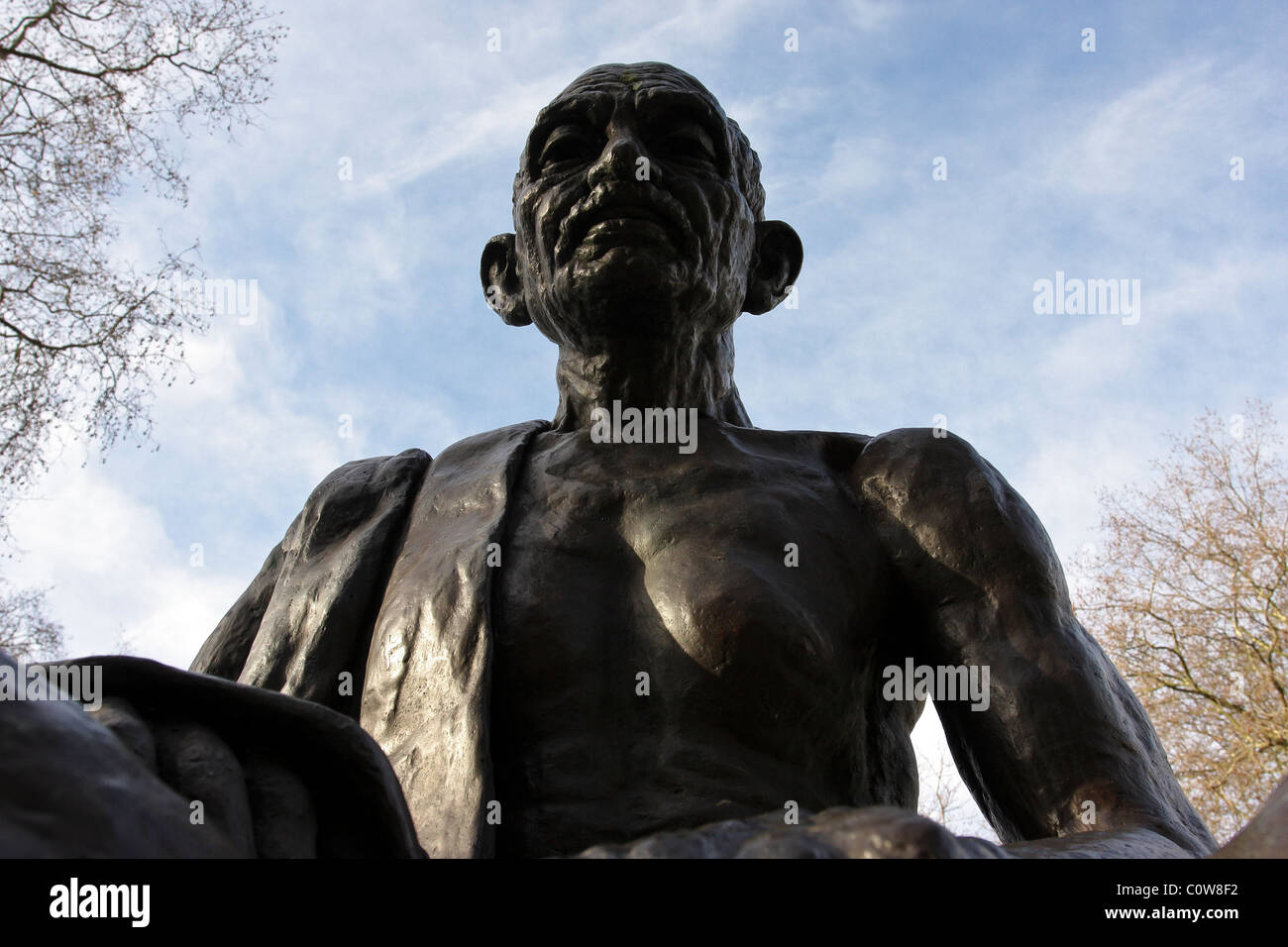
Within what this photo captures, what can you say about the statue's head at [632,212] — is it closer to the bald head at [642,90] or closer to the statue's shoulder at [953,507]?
the bald head at [642,90]

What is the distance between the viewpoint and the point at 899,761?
366 centimetres

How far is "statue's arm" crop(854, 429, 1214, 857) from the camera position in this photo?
3176 millimetres

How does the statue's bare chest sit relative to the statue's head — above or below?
below

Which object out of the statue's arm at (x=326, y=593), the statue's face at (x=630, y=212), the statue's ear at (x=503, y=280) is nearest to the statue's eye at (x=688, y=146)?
the statue's face at (x=630, y=212)

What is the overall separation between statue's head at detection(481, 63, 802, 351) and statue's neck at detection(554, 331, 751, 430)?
44mm

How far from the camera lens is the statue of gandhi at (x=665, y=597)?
3193 millimetres

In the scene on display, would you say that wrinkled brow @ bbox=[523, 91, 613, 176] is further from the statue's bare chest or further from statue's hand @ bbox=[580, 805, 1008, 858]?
statue's hand @ bbox=[580, 805, 1008, 858]

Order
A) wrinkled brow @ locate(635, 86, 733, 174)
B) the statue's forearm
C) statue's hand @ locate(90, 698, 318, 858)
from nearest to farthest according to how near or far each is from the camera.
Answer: statue's hand @ locate(90, 698, 318, 858) < the statue's forearm < wrinkled brow @ locate(635, 86, 733, 174)

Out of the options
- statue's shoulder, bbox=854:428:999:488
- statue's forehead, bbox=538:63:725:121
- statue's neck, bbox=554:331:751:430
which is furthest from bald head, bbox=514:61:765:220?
statue's shoulder, bbox=854:428:999:488
